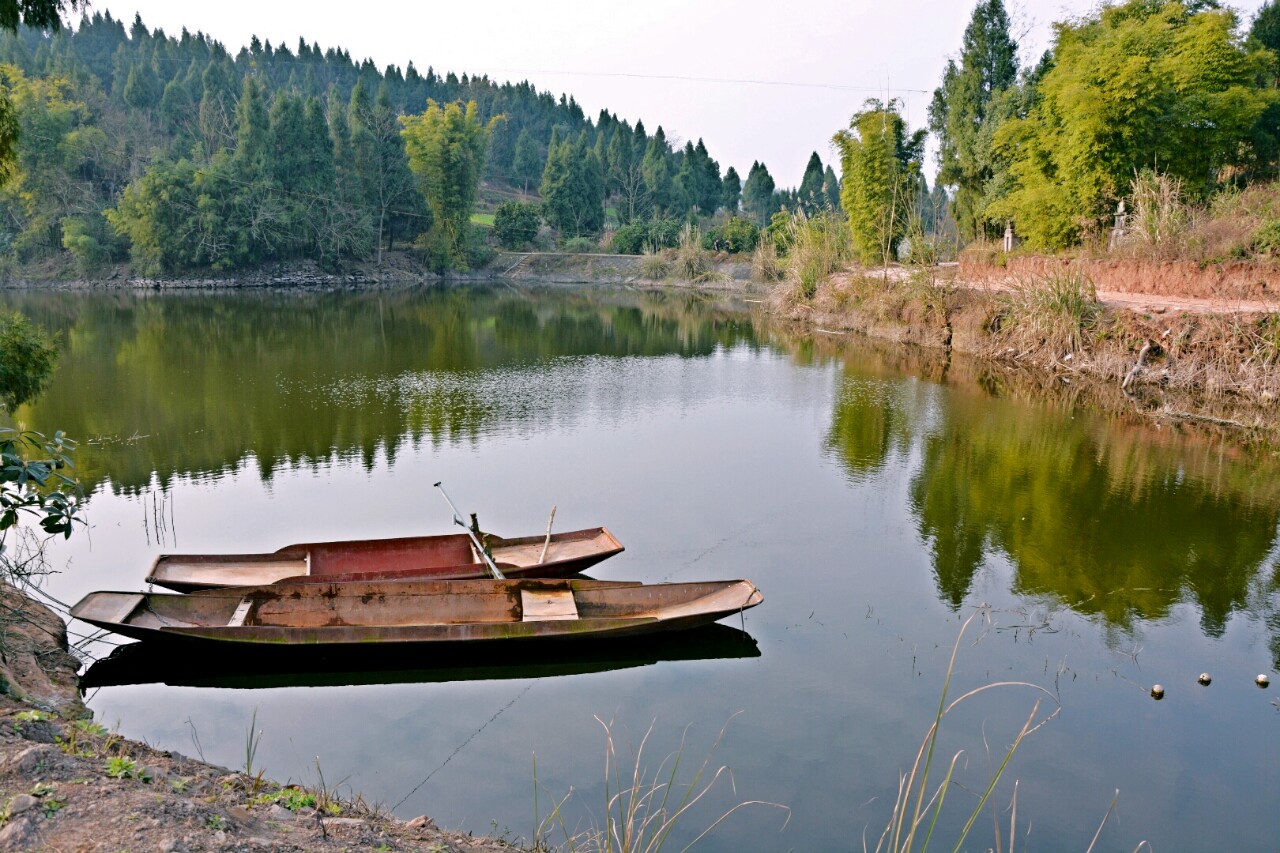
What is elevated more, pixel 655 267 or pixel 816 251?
pixel 816 251

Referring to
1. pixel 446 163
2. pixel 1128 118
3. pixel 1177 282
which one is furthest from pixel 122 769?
pixel 446 163

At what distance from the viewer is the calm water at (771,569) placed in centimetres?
698

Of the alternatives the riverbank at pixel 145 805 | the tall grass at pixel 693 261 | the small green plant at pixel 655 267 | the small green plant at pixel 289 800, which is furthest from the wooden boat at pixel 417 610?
the small green plant at pixel 655 267

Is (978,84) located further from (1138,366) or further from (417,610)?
(417,610)

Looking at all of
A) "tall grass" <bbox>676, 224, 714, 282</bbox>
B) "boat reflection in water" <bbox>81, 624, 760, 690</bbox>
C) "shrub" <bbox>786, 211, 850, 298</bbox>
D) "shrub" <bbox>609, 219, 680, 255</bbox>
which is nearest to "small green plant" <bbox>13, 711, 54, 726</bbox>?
Result: "boat reflection in water" <bbox>81, 624, 760, 690</bbox>

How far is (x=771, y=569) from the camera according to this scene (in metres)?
11.0

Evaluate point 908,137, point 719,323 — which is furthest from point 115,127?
point 908,137

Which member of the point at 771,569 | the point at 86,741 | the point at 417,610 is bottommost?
the point at 771,569

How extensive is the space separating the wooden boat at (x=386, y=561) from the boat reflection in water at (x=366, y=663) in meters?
0.89

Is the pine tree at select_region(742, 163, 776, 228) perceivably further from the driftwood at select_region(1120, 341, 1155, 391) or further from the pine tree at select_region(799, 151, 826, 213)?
the driftwood at select_region(1120, 341, 1155, 391)

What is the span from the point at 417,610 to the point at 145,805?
4473 mm

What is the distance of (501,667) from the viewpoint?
860cm

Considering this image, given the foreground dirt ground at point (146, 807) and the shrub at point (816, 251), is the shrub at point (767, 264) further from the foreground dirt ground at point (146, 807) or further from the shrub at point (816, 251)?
the foreground dirt ground at point (146, 807)

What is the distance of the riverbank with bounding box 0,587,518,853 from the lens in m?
4.09
